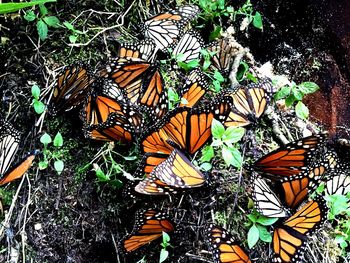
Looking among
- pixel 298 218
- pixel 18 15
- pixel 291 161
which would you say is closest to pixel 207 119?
pixel 291 161

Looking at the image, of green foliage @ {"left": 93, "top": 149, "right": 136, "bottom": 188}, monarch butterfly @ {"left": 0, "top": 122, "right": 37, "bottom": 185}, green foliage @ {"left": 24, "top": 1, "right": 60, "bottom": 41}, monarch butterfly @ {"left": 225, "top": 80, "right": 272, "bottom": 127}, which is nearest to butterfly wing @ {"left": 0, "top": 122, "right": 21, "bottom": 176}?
monarch butterfly @ {"left": 0, "top": 122, "right": 37, "bottom": 185}

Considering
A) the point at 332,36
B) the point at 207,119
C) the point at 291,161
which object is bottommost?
the point at 291,161

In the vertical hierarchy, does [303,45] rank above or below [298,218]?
above

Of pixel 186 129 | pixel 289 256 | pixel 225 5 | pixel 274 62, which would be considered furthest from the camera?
pixel 274 62

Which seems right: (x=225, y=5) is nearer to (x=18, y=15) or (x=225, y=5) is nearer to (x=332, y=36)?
(x=332, y=36)

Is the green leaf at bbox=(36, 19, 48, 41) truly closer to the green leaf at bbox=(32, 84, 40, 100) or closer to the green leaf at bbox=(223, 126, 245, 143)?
the green leaf at bbox=(32, 84, 40, 100)

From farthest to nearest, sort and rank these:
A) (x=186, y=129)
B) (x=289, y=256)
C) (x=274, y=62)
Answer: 1. (x=274, y=62)
2. (x=186, y=129)
3. (x=289, y=256)
